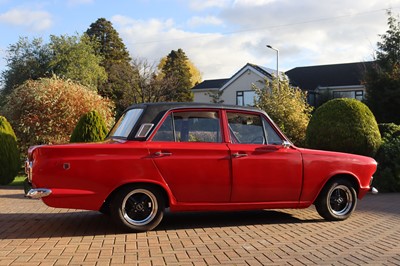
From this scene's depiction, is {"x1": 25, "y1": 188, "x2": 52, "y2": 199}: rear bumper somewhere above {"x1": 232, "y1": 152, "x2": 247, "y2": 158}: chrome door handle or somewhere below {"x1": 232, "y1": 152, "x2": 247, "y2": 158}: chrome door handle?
below

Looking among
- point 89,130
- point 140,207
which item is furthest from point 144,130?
point 89,130

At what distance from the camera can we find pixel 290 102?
19.3 meters

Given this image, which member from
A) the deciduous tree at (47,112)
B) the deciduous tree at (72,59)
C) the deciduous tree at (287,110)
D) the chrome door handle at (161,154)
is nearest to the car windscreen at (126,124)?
the chrome door handle at (161,154)

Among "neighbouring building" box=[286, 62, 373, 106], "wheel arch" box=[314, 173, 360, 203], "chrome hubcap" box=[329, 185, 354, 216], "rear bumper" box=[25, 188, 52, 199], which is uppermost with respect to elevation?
"neighbouring building" box=[286, 62, 373, 106]

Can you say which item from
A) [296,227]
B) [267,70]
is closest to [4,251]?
[296,227]

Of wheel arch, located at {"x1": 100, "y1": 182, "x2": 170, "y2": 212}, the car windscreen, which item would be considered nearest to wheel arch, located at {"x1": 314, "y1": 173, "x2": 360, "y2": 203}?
wheel arch, located at {"x1": 100, "y1": 182, "x2": 170, "y2": 212}

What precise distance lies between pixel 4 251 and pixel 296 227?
386cm

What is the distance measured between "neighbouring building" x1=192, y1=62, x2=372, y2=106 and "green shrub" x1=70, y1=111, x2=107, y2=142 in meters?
28.9

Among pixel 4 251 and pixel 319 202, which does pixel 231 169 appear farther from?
pixel 4 251

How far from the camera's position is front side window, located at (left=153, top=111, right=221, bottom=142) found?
6.14m

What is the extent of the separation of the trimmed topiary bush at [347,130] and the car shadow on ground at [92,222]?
176 inches

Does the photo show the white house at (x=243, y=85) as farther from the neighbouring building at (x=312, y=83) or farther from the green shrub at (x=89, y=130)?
the green shrub at (x=89, y=130)

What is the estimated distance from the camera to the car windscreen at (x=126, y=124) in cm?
621

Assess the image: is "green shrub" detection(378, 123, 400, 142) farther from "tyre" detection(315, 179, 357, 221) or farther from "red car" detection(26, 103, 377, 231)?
"red car" detection(26, 103, 377, 231)
